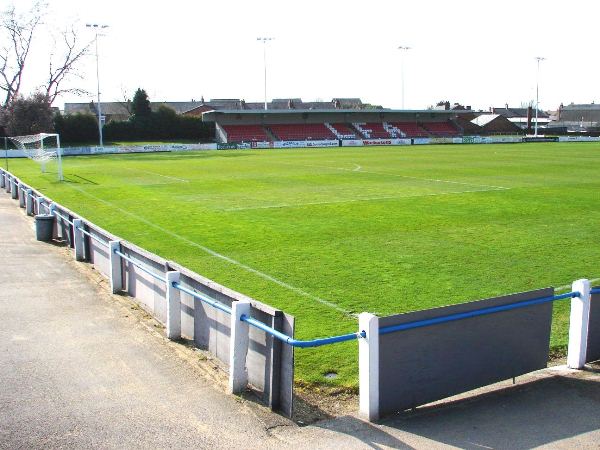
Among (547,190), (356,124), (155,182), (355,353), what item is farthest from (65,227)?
(356,124)

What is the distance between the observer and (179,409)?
6.32m

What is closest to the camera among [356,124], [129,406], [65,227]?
[129,406]

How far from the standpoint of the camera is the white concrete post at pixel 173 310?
8547 mm

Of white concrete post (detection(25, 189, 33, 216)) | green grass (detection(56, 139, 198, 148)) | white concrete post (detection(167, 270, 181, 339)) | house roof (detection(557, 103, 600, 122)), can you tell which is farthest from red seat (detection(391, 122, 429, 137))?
white concrete post (detection(167, 270, 181, 339))

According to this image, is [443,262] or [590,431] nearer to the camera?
[590,431]

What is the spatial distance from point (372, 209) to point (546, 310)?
1389 centimetres

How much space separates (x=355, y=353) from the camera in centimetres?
816

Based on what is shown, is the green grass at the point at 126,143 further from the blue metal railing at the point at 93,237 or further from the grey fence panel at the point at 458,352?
the grey fence panel at the point at 458,352

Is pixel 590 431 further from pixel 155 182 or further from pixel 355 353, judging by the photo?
pixel 155 182

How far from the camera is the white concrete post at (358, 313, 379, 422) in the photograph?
19.3ft

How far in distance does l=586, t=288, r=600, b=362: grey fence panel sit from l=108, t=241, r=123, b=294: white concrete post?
728 centimetres

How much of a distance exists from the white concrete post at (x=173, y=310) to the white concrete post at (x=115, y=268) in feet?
9.10

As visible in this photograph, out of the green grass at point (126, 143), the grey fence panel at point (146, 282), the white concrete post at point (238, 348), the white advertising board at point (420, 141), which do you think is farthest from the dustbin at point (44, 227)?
the white advertising board at point (420, 141)

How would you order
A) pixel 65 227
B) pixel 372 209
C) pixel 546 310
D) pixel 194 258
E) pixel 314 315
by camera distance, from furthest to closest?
pixel 372 209 → pixel 65 227 → pixel 194 258 → pixel 314 315 → pixel 546 310
